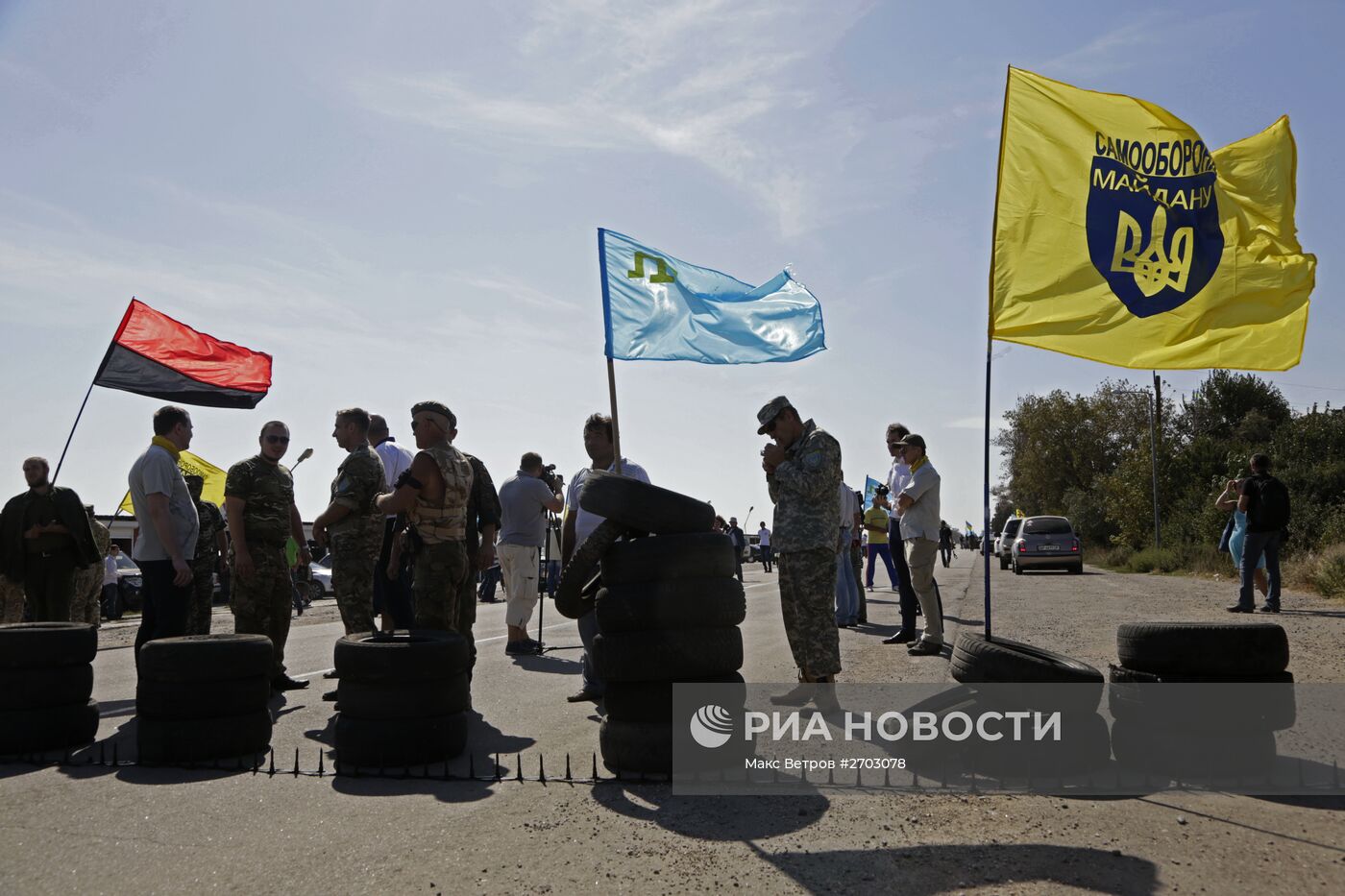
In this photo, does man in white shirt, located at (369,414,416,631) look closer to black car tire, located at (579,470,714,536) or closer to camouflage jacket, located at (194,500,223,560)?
camouflage jacket, located at (194,500,223,560)

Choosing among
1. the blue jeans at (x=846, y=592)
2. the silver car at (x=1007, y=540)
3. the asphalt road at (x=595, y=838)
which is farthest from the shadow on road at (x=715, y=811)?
the silver car at (x=1007, y=540)

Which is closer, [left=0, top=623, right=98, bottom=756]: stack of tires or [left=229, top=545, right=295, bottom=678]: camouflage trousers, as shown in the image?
[left=0, top=623, right=98, bottom=756]: stack of tires

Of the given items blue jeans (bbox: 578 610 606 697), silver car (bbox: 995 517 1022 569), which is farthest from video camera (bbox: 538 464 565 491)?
silver car (bbox: 995 517 1022 569)

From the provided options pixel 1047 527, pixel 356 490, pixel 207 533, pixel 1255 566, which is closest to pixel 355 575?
pixel 356 490

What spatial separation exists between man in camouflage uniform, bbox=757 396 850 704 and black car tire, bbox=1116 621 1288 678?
79.4 inches

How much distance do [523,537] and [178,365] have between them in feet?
15.3

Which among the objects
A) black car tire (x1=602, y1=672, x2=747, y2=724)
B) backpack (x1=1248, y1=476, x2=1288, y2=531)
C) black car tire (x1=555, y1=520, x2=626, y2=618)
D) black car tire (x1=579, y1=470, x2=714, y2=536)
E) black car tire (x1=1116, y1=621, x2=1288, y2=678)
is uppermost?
backpack (x1=1248, y1=476, x2=1288, y2=531)

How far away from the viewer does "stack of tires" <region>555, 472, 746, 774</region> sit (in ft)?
15.4

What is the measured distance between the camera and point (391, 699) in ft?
16.3

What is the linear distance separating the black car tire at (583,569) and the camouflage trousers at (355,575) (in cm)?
265

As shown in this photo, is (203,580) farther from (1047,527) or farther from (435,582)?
(1047,527)

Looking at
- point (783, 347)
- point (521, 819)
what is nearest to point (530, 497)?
point (783, 347)

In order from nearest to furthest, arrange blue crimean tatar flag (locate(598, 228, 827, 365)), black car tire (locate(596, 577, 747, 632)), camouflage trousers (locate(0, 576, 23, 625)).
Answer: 1. black car tire (locate(596, 577, 747, 632))
2. blue crimean tatar flag (locate(598, 228, 827, 365))
3. camouflage trousers (locate(0, 576, 23, 625))

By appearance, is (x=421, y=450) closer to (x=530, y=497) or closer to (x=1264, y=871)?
(x=530, y=497)
